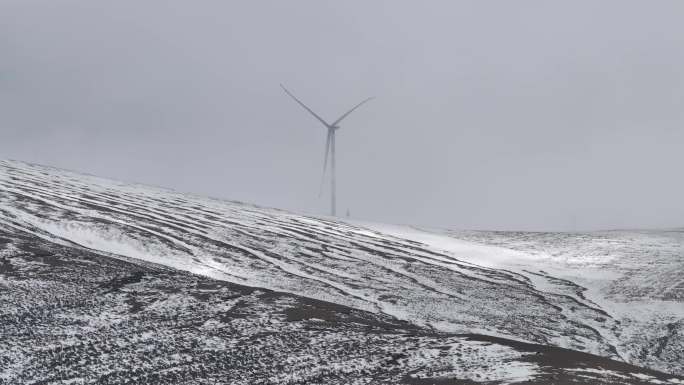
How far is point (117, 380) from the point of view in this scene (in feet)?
77.0

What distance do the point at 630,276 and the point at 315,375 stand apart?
3767 cm

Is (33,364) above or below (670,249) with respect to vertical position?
below

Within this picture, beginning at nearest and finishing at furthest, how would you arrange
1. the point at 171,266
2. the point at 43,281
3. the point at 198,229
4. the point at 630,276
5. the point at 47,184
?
1. the point at 43,281
2. the point at 171,266
3. the point at 630,276
4. the point at 198,229
5. the point at 47,184

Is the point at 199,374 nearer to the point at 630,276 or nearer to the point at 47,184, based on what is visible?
the point at 630,276

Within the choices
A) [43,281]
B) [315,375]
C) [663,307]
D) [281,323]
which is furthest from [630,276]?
[43,281]

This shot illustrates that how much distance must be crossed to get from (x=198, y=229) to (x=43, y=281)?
24966 millimetres

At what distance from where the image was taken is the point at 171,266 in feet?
144

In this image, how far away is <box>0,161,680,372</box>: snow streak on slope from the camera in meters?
40.7

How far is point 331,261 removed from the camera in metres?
53.7

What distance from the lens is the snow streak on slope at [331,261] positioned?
40688mm

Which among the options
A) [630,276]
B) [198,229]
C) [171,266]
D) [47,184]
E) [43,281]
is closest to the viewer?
[43,281]

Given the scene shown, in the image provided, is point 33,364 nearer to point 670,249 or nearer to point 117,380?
point 117,380

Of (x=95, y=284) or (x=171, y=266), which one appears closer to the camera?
(x=95, y=284)

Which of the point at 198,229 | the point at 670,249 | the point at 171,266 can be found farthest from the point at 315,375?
the point at 670,249
